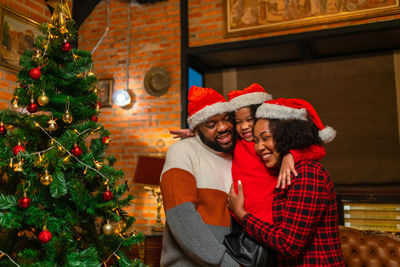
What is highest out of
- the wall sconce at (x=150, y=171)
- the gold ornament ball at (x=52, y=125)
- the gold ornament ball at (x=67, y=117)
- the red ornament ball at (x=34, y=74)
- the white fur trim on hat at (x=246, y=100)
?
the red ornament ball at (x=34, y=74)

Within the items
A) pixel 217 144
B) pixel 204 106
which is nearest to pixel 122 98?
pixel 204 106

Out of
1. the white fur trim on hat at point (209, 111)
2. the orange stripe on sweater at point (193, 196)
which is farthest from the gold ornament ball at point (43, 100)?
the white fur trim on hat at point (209, 111)

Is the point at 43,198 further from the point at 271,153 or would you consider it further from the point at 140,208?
the point at 140,208

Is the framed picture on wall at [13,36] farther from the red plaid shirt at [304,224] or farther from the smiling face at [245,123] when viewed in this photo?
the red plaid shirt at [304,224]

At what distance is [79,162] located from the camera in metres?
1.48

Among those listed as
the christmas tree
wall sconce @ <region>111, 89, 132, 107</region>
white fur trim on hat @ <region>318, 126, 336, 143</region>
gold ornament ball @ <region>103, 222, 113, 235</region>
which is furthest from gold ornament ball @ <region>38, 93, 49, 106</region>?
wall sconce @ <region>111, 89, 132, 107</region>

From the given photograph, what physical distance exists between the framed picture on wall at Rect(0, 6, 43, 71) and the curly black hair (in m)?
2.07

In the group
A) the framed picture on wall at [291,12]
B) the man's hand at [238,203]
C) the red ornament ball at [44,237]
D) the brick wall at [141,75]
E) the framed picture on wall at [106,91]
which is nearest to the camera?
the red ornament ball at [44,237]

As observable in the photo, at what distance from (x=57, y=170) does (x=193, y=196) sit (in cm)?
62

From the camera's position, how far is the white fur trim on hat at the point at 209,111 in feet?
6.35

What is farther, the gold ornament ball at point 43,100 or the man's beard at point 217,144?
the man's beard at point 217,144

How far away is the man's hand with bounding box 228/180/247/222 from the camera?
64.9 inches

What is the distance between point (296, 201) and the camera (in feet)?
4.88

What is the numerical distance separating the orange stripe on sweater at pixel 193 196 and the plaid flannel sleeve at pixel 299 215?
0.87 feet
